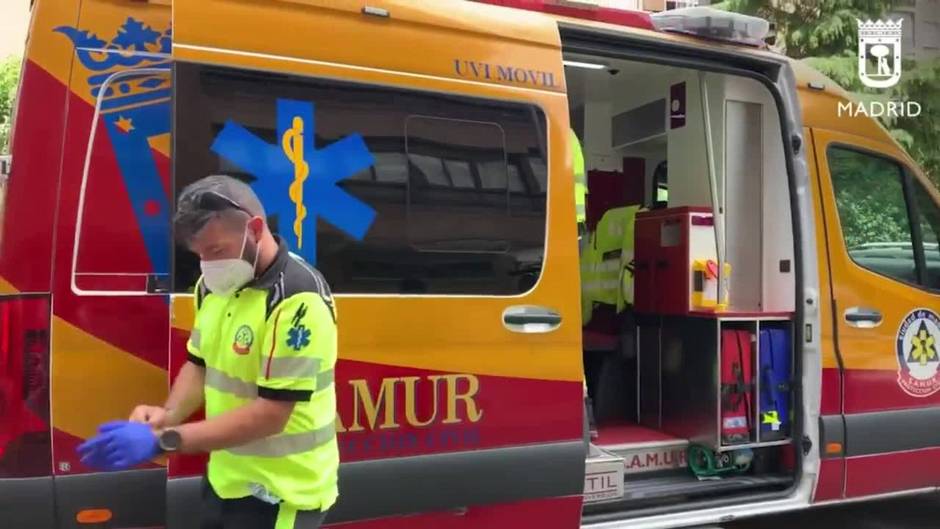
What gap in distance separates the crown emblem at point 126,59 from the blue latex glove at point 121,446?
51.4 inches

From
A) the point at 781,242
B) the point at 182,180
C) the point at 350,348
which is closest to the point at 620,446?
the point at 781,242

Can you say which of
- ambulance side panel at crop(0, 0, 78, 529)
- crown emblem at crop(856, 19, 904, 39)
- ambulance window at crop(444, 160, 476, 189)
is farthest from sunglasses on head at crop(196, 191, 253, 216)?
crown emblem at crop(856, 19, 904, 39)

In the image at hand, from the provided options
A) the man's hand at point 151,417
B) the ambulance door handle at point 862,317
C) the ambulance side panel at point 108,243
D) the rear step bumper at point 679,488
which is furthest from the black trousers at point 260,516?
the ambulance door handle at point 862,317

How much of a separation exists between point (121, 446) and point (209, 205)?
575mm

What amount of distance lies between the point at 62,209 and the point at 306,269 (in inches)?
40.6

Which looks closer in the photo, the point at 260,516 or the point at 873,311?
the point at 260,516

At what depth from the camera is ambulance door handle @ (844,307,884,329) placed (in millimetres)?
4277

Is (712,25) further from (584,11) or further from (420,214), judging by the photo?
(420,214)

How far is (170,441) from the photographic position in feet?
6.31

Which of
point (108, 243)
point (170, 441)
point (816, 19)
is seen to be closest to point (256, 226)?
point (170, 441)

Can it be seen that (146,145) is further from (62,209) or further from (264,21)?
(264,21)

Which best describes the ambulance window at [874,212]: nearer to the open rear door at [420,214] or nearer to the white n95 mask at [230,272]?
the open rear door at [420,214]

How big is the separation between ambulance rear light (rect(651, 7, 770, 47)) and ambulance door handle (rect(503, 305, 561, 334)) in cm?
151

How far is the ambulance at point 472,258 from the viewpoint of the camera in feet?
8.94
